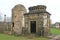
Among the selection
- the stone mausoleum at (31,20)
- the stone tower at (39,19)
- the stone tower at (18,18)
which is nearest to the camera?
the stone tower at (39,19)

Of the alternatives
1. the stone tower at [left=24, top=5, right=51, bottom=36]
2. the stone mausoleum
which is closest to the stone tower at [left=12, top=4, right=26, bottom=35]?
the stone mausoleum

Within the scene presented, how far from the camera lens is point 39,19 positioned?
21500 mm

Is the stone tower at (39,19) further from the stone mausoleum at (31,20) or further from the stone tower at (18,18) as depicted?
the stone tower at (18,18)

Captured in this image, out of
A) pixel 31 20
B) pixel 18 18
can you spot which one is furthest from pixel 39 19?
pixel 18 18

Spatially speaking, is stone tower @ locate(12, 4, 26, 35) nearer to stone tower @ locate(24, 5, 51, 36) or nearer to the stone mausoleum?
the stone mausoleum

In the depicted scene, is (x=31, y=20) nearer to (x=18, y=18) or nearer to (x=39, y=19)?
(x=39, y=19)

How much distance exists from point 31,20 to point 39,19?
1.43 metres

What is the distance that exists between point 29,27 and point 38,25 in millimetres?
1652

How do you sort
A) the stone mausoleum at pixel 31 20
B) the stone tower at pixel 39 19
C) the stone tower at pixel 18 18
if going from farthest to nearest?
the stone tower at pixel 18 18 < the stone mausoleum at pixel 31 20 < the stone tower at pixel 39 19

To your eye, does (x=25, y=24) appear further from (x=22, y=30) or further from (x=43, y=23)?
(x=43, y=23)

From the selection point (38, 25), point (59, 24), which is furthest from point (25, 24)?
point (59, 24)

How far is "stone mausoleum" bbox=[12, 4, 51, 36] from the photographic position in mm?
21188

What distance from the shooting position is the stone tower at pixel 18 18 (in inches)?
923

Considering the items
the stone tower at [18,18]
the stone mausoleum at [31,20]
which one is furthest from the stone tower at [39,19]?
the stone tower at [18,18]
